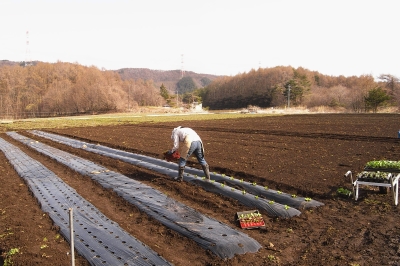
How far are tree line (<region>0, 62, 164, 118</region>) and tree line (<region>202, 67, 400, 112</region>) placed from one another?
2812 cm

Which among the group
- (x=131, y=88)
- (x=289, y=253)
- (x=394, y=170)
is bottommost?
(x=289, y=253)

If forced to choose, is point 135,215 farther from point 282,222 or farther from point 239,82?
point 239,82

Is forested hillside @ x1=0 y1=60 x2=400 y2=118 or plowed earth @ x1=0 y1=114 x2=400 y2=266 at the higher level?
forested hillside @ x1=0 y1=60 x2=400 y2=118

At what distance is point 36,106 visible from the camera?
274 ft

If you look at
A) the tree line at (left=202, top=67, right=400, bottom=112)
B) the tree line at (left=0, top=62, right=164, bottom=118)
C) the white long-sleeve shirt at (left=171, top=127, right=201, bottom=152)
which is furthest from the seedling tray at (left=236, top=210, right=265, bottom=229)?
the tree line at (left=0, top=62, right=164, bottom=118)

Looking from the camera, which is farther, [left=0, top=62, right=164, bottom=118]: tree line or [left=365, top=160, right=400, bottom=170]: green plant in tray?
[left=0, top=62, right=164, bottom=118]: tree line

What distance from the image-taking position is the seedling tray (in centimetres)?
518

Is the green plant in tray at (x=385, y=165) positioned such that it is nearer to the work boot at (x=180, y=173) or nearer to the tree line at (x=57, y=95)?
the work boot at (x=180, y=173)

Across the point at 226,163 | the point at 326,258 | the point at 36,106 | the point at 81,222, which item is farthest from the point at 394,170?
the point at 36,106

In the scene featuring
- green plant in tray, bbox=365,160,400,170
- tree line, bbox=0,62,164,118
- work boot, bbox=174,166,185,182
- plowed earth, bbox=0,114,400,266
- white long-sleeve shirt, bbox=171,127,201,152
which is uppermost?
tree line, bbox=0,62,164,118

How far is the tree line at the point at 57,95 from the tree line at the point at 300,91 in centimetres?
2812

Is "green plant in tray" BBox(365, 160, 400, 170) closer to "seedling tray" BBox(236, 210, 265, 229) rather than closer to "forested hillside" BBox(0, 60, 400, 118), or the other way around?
"seedling tray" BBox(236, 210, 265, 229)

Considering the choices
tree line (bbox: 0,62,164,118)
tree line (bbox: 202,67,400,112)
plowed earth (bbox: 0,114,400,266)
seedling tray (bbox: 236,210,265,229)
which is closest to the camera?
plowed earth (bbox: 0,114,400,266)

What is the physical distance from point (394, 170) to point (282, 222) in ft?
9.78
